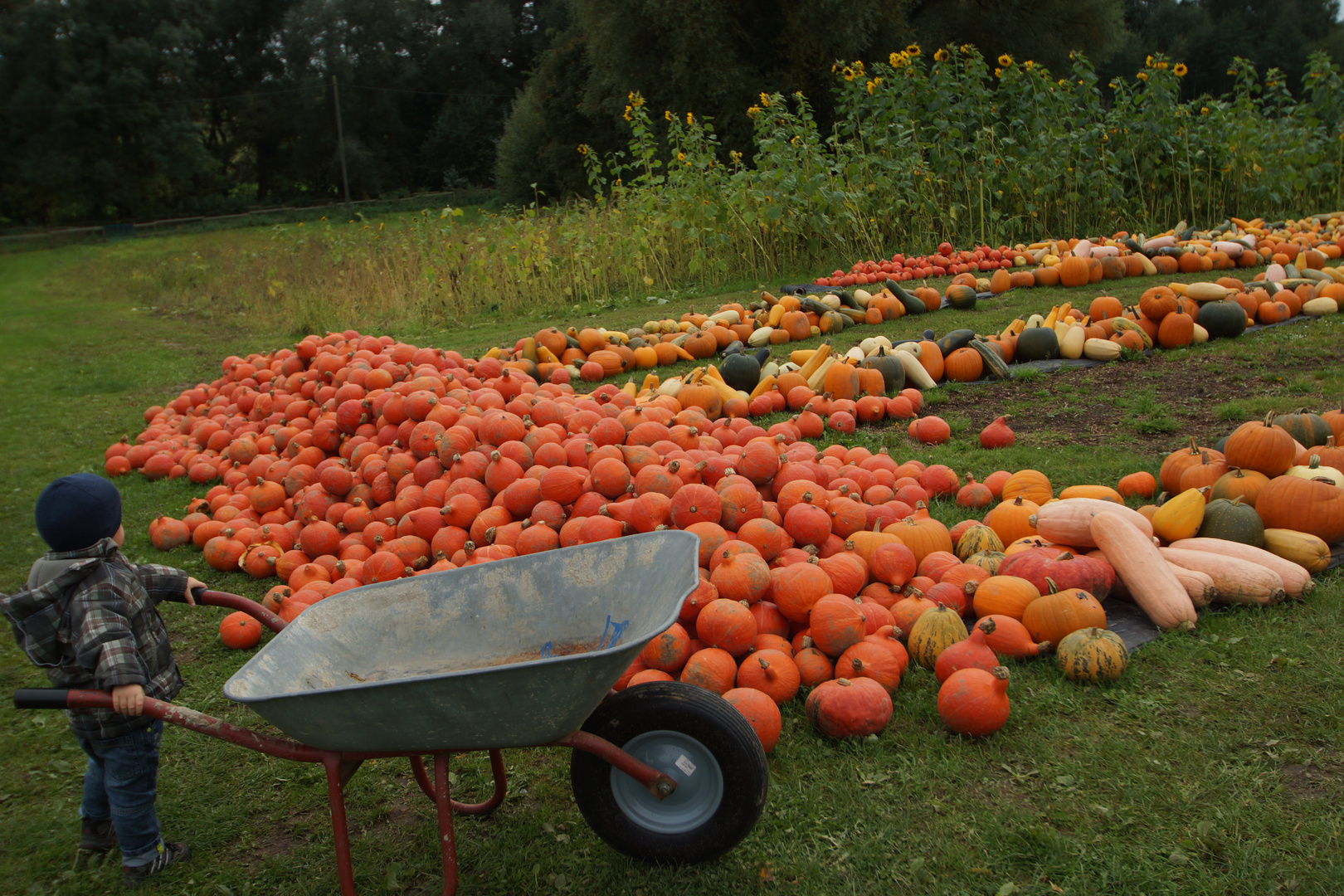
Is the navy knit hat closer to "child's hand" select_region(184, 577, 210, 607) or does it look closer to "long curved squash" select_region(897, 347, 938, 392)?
"child's hand" select_region(184, 577, 210, 607)

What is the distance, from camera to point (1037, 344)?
22.3ft

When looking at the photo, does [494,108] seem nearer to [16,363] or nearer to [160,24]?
[160,24]

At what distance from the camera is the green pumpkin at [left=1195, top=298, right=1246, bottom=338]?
7.02 meters

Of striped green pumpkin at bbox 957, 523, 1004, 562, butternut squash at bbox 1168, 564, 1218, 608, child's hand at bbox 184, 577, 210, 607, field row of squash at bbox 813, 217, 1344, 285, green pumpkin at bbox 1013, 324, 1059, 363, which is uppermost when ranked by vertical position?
field row of squash at bbox 813, 217, 1344, 285

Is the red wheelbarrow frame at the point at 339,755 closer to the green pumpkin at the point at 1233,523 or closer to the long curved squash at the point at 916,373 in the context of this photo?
the green pumpkin at the point at 1233,523

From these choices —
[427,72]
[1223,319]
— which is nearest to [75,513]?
[1223,319]

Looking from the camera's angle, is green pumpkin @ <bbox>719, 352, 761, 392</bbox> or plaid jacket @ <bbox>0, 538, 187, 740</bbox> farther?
green pumpkin @ <bbox>719, 352, 761, 392</bbox>

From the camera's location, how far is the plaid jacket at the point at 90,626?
2.36 meters

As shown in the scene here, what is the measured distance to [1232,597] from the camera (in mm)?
3270

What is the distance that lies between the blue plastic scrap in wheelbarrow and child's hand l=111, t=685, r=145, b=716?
0.31 metres

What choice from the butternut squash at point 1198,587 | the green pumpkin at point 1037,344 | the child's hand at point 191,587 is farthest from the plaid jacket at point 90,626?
the green pumpkin at point 1037,344

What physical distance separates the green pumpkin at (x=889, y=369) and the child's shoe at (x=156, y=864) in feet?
16.6

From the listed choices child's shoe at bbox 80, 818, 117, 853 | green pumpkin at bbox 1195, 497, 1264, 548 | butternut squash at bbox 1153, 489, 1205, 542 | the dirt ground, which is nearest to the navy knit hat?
child's shoe at bbox 80, 818, 117, 853

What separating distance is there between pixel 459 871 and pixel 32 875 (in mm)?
1375
